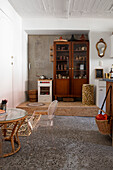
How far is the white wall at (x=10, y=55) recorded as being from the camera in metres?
4.32

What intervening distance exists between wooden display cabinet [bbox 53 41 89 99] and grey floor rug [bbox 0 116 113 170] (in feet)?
7.49

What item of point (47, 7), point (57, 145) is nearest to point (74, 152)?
point (57, 145)

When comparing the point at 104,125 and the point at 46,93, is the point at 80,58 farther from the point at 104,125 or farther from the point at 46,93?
the point at 104,125

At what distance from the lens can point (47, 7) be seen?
201 inches

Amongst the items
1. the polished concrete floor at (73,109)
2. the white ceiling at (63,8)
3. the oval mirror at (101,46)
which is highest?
the white ceiling at (63,8)

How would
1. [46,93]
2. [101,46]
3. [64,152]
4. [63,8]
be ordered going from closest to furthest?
1. [64,152]
2. [63,8]
3. [101,46]
4. [46,93]

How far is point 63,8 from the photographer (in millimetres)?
5168

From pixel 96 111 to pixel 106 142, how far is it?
220cm

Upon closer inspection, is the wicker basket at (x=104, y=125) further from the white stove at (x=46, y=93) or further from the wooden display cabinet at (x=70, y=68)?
the white stove at (x=46, y=93)

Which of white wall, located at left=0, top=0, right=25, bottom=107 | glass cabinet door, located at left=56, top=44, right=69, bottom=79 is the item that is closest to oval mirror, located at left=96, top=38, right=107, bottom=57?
glass cabinet door, located at left=56, top=44, right=69, bottom=79

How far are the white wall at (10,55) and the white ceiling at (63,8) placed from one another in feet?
1.09

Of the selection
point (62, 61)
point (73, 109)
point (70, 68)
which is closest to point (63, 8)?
point (62, 61)

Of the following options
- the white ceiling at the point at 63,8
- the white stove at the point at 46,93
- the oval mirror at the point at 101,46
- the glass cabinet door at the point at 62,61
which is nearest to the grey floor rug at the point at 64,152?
the white stove at the point at 46,93

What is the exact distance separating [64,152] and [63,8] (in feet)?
13.1
